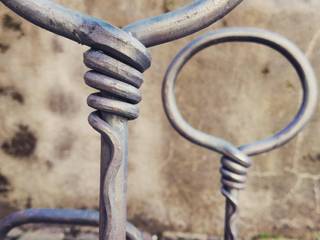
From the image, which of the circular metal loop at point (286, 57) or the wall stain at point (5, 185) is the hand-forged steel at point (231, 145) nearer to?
the circular metal loop at point (286, 57)

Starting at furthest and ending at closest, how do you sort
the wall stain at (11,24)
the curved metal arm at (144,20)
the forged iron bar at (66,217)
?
the wall stain at (11,24) < the forged iron bar at (66,217) < the curved metal arm at (144,20)

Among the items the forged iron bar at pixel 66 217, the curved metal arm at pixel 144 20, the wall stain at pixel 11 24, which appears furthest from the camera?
the wall stain at pixel 11 24

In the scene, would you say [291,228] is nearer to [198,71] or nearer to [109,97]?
[198,71]

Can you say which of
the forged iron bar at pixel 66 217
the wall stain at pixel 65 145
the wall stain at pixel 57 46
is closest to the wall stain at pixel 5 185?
the wall stain at pixel 65 145

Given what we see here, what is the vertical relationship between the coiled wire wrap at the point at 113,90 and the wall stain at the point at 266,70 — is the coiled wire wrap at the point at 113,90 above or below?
below

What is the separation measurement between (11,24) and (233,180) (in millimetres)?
1573

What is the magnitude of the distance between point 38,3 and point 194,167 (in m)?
1.65

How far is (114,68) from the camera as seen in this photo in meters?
0.28

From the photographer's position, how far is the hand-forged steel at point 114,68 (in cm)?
27

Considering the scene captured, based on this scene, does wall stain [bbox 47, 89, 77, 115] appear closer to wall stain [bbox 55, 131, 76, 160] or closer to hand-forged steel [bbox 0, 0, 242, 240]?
wall stain [bbox 55, 131, 76, 160]

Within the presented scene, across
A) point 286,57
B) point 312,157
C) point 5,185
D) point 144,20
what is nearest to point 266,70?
point 312,157

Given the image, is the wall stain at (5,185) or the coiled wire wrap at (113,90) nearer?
the coiled wire wrap at (113,90)

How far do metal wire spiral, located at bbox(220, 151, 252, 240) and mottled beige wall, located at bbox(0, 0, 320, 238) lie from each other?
1.20 meters

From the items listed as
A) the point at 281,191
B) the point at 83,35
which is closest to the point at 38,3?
the point at 83,35
